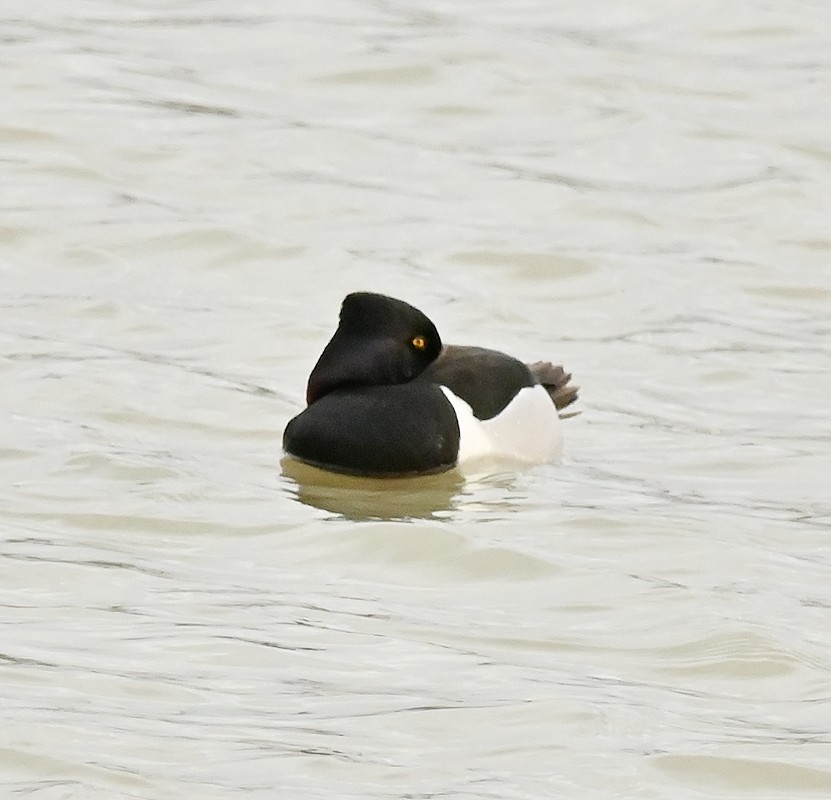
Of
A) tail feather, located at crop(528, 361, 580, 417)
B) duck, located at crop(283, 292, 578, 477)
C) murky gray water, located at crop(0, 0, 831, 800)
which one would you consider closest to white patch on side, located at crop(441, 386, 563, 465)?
duck, located at crop(283, 292, 578, 477)

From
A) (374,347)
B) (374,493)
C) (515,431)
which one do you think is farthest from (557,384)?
(374,493)

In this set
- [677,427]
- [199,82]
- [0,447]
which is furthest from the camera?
[199,82]

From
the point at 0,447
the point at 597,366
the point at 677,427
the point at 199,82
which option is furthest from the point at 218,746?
the point at 199,82

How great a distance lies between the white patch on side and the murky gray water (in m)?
0.12

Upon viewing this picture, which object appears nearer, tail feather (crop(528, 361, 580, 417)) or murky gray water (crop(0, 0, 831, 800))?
murky gray water (crop(0, 0, 831, 800))

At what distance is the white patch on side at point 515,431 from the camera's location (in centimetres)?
805

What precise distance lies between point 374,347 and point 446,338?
2372mm

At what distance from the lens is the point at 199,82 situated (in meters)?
14.4

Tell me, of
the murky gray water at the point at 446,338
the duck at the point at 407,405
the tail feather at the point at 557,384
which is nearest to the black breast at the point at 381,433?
the duck at the point at 407,405

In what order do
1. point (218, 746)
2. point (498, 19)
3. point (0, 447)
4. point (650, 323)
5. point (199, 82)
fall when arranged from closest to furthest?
point (218, 746), point (0, 447), point (650, 323), point (199, 82), point (498, 19)

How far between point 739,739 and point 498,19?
11.6m

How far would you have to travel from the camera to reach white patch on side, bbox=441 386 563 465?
805 centimetres

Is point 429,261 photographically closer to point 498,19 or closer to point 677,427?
point 677,427

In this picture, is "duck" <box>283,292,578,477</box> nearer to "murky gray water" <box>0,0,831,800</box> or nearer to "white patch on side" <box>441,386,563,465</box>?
"white patch on side" <box>441,386,563,465</box>
